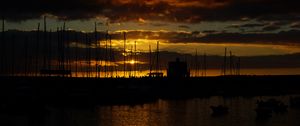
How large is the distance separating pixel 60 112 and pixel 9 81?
37106 mm

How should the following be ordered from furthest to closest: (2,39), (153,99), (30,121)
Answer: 1. (153,99)
2. (2,39)
3. (30,121)

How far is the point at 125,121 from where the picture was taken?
274 feet

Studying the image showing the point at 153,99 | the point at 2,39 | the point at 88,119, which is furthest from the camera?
the point at 153,99

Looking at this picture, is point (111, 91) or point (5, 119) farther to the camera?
point (111, 91)

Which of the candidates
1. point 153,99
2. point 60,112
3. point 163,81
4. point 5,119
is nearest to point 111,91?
point 153,99

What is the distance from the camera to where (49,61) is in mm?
116438

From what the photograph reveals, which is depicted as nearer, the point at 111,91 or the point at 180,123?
the point at 180,123

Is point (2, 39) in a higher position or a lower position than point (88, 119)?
higher

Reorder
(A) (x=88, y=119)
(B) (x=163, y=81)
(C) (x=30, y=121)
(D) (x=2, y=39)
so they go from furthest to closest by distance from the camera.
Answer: (B) (x=163, y=81), (D) (x=2, y=39), (A) (x=88, y=119), (C) (x=30, y=121)

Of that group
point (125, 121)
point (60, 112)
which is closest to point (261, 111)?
point (125, 121)

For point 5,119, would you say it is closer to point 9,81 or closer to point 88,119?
point 88,119

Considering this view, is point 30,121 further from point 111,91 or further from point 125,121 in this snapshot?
point 111,91

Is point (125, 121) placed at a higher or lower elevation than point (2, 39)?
lower

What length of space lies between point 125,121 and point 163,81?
84971 mm
